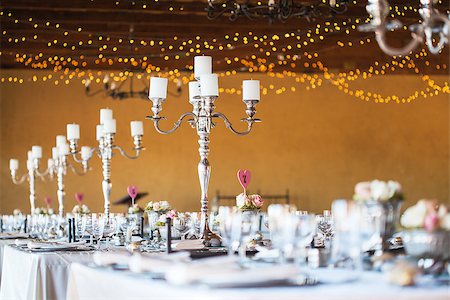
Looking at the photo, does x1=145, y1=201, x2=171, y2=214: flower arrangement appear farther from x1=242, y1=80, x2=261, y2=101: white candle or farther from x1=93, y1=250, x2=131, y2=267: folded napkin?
x1=93, y1=250, x2=131, y2=267: folded napkin

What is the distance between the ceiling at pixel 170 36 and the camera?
10.3m

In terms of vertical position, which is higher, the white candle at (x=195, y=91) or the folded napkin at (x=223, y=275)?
the white candle at (x=195, y=91)

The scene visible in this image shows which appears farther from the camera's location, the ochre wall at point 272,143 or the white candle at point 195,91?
the ochre wall at point 272,143

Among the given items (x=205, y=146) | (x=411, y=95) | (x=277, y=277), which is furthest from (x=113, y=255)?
(x=411, y=95)

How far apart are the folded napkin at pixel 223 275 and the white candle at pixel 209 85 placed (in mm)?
2358

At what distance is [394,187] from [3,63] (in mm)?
11736

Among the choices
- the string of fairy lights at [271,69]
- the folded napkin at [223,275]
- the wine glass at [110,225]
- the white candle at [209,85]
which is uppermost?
the string of fairy lights at [271,69]

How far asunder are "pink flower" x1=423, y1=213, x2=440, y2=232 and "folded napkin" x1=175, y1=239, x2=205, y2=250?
6.43 ft

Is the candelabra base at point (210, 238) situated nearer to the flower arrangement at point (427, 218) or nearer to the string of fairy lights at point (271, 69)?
the flower arrangement at point (427, 218)

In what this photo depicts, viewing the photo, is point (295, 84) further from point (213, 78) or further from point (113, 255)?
point (113, 255)

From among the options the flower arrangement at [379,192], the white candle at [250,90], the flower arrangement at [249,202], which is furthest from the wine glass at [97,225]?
the flower arrangement at [379,192]

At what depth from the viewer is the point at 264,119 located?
15062mm

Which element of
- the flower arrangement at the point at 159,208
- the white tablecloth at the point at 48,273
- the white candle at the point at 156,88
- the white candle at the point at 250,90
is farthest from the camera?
the flower arrangement at the point at 159,208

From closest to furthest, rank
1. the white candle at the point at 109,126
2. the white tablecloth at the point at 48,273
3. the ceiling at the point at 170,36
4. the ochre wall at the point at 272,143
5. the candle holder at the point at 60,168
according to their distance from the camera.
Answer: the white tablecloth at the point at 48,273, the white candle at the point at 109,126, the candle holder at the point at 60,168, the ceiling at the point at 170,36, the ochre wall at the point at 272,143
